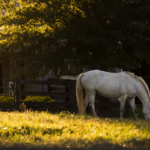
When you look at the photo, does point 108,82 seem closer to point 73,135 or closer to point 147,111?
point 147,111

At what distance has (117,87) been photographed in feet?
29.5

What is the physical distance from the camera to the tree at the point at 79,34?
10281 mm

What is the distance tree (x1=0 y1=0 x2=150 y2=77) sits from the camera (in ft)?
33.7

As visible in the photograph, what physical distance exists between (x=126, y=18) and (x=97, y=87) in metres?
3.15

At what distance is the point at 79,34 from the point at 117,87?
2.66 metres

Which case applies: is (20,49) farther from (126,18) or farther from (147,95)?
(147,95)

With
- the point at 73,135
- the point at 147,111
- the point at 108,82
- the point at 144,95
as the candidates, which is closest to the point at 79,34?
the point at 108,82

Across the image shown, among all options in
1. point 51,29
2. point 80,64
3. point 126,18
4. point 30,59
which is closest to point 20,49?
point 30,59

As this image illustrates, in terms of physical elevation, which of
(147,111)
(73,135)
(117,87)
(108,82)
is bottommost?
(147,111)

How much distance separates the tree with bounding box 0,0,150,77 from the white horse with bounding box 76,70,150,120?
1349 mm

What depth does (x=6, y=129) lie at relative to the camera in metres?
5.70

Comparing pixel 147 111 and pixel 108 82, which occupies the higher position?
pixel 108 82

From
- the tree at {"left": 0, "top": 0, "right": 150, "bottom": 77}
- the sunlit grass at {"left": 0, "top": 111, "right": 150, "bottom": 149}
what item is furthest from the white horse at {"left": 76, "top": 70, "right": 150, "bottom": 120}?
the sunlit grass at {"left": 0, "top": 111, "right": 150, "bottom": 149}

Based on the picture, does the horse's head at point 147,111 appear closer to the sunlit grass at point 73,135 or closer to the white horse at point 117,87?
the white horse at point 117,87
